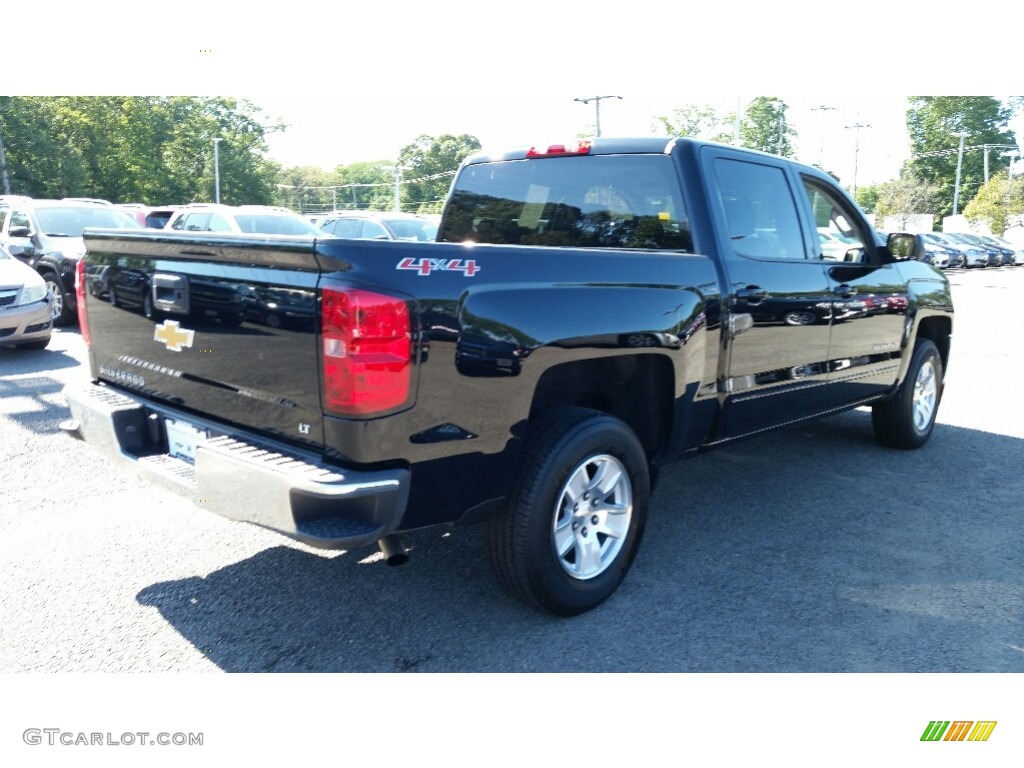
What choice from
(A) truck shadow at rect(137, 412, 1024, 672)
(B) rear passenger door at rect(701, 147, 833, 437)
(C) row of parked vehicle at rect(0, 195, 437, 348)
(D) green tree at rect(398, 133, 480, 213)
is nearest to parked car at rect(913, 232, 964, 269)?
(C) row of parked vehicle at rect(0, 195, 437, 348)

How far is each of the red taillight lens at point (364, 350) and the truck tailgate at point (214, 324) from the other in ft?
0.27

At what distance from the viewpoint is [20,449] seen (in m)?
5.40

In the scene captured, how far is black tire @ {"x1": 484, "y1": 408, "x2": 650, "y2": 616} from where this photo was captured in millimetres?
3078

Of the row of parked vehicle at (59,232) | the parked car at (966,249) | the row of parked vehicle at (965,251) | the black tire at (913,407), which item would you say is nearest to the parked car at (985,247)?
the row of parked vehicle at (965,251)

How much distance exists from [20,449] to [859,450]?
5742 mm

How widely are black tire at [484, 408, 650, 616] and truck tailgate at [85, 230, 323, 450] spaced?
0.84 metres

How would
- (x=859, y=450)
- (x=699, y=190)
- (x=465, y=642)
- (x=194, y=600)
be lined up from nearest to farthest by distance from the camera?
(x=465, y=642) → (x=194, y=600) → (x=699, y=190) → (x=859, y=450)

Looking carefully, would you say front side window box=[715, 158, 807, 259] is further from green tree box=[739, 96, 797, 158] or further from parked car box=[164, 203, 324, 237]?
green tree box=[739, 96, 797, 158]

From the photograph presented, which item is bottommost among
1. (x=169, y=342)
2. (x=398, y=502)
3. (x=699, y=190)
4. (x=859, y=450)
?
(x=859, y=450)

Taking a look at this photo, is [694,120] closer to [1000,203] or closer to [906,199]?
[1000,203]

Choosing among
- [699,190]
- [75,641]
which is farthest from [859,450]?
[75,641]

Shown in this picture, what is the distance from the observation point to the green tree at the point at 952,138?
6419 cm
